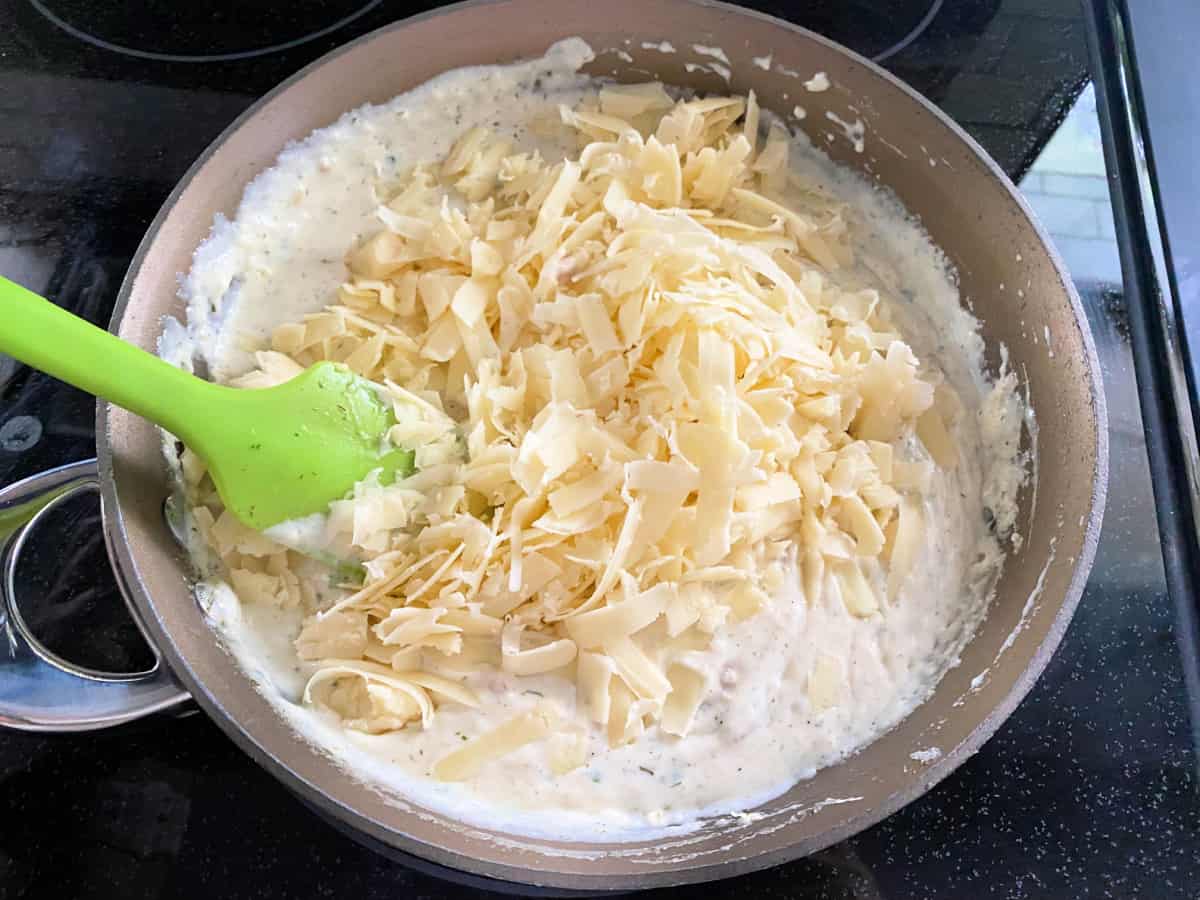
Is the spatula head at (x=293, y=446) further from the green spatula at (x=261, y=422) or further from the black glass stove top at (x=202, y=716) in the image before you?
the black glass stove top at (x=202, y=716)

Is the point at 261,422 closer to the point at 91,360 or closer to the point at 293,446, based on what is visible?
the point at 293,446

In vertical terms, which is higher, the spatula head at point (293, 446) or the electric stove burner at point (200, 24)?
the electric stove burner at point (200, 24)

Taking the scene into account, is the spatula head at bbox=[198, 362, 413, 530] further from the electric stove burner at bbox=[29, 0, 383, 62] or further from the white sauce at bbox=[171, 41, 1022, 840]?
the electric stove burner at bbox=[29, 0, 383, 62]

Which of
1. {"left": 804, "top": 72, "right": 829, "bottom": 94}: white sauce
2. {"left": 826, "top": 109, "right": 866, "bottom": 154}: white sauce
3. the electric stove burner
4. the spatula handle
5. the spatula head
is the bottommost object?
the spatula head

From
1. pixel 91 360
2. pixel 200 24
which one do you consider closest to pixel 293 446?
pixel 91 360

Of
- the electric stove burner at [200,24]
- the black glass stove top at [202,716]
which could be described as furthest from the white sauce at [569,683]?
the electric stove burner at [200,24]

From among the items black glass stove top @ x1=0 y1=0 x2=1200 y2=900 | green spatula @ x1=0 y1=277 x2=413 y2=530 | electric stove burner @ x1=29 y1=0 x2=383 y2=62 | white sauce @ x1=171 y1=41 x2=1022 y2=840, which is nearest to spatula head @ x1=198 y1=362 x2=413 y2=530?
green spatula @ x1=0 y1=277 x2=413 y2=530
